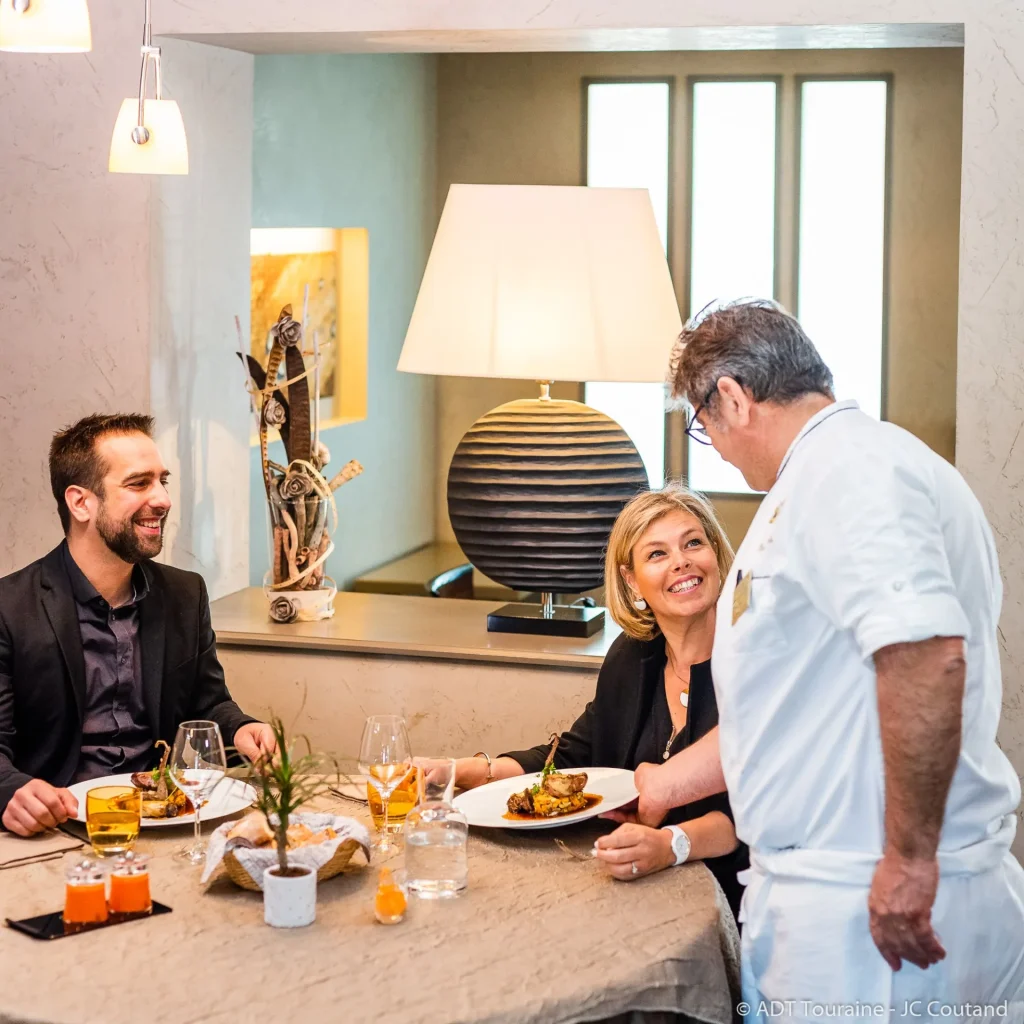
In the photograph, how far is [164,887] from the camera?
1927 millimetres

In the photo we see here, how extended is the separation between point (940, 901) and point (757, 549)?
0.49 meters

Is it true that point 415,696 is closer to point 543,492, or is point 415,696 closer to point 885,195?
point 543,492

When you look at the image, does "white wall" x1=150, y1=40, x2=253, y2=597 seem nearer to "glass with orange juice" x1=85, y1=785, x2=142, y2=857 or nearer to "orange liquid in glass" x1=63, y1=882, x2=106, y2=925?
"glass with orange juice" x1=85, y1=785, x2=142, y2=857

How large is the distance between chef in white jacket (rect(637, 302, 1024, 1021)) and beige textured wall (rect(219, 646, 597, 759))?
130 centimetres

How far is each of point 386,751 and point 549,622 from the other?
1.32 metres

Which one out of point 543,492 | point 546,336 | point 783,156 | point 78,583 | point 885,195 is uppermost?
point 783,156

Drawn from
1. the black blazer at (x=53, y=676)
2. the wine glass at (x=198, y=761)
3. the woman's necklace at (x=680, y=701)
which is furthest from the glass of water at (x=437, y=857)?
the black blazer at (x=53, y=676)

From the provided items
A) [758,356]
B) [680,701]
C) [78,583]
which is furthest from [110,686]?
[758,356]

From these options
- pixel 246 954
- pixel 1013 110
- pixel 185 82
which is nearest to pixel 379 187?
pixel 185 82

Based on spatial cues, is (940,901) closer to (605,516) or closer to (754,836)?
(754,836)

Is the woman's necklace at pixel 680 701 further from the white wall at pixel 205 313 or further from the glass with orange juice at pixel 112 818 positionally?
the white wall at pixel 205 313

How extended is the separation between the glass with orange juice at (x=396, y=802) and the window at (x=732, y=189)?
16.2ft

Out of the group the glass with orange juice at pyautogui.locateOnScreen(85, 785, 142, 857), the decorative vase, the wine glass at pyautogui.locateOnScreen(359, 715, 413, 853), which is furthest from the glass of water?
the decorative vase

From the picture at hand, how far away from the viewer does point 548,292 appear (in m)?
3.06
